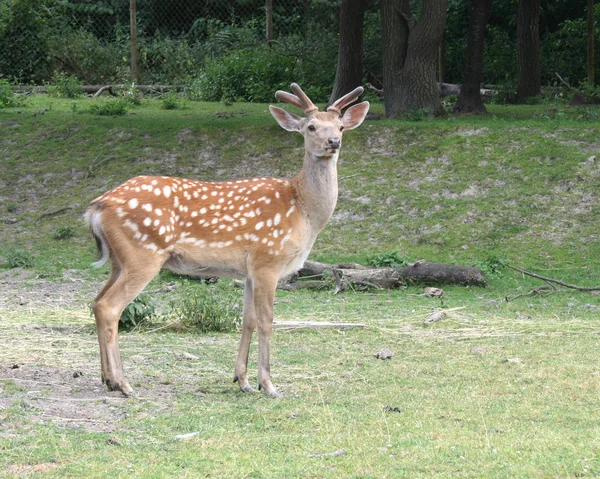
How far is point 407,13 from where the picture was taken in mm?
16953

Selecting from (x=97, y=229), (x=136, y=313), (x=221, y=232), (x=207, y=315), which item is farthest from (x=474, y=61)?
(x=97, y=229)

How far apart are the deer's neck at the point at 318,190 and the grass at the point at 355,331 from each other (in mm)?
1168

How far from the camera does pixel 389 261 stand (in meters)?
12.2

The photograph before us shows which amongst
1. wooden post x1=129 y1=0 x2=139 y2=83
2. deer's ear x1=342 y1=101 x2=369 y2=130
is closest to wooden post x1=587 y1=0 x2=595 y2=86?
wooden post x1=129 y1=0 x2=139 y2=83

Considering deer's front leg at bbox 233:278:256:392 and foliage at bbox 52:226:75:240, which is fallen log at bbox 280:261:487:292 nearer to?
foliage at bbox 52:226:75:240

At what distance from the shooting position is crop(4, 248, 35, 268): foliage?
12.7 metres

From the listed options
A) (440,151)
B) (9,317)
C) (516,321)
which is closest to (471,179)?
(440,151)

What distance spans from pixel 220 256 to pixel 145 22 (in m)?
20.2

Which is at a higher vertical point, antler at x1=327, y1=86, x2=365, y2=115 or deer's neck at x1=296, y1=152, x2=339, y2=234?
antler at x1=327, y1=86, x2=365, y2=115

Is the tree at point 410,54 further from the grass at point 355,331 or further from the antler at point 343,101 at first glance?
the antler at point 343,101

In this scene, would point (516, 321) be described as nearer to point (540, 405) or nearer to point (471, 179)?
point (540, 405)

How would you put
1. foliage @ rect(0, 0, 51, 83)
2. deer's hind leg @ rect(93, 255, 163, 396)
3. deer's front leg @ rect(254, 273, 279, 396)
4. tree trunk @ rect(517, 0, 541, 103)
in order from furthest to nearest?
foliage @ rect(0, 0, 51, 83), tree trunk @ rect(517, 0, 541, 103), deer's front leg @ rect(254, 273, 279, 396), deer's hind leg @ rect(93, 255, 163, 396)

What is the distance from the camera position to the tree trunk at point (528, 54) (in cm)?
2083

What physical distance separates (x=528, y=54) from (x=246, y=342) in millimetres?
15124
